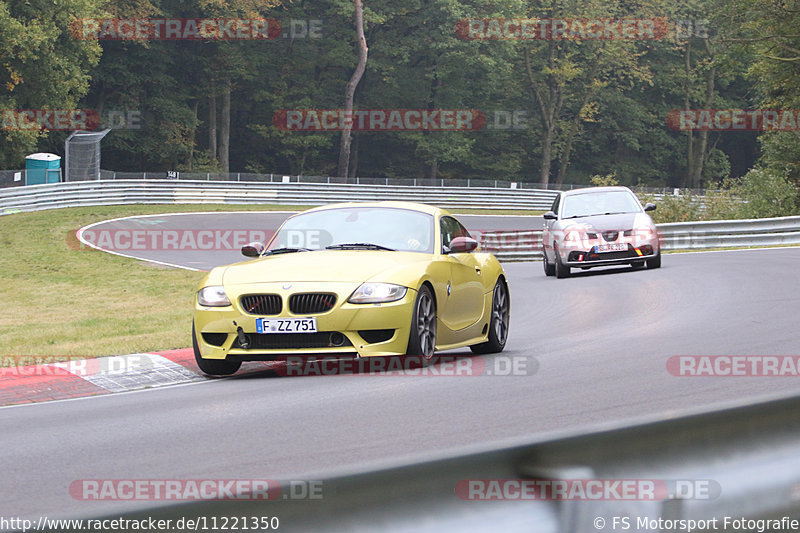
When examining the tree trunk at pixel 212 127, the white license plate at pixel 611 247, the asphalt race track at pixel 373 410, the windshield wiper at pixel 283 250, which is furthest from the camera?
the tree trunk at pixel 212 127

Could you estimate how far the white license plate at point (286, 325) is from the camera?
8.86 m

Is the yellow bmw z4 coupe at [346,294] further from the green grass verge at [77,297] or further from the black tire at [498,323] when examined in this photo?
the green grass verge at [77,297]

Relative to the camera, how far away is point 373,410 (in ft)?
25.2

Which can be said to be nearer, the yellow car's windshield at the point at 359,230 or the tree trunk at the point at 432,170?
the yellow car's windshield at the point at 359,230

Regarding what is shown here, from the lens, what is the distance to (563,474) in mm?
2859

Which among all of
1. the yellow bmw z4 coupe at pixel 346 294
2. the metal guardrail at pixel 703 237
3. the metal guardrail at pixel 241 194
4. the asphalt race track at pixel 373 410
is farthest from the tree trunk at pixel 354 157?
the yellow bmw z4 coupe at pixel 346 294

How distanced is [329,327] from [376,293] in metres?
0.49

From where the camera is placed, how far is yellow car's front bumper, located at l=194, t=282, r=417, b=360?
889 centimetres

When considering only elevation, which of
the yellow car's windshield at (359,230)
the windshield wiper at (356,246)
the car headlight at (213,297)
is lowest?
the car headlight at (213,297)

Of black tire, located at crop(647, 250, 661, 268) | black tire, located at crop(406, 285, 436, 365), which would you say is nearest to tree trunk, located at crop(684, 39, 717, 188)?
black tire, located at crop(647, 250, 661, 268)

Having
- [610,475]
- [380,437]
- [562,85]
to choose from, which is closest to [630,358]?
[380,437]

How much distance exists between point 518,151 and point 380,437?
265 ft

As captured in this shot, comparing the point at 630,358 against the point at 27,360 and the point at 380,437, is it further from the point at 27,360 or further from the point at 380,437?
the point at 27,360

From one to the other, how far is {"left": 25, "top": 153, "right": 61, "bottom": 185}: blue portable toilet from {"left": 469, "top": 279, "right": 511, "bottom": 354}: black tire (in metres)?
37.1
